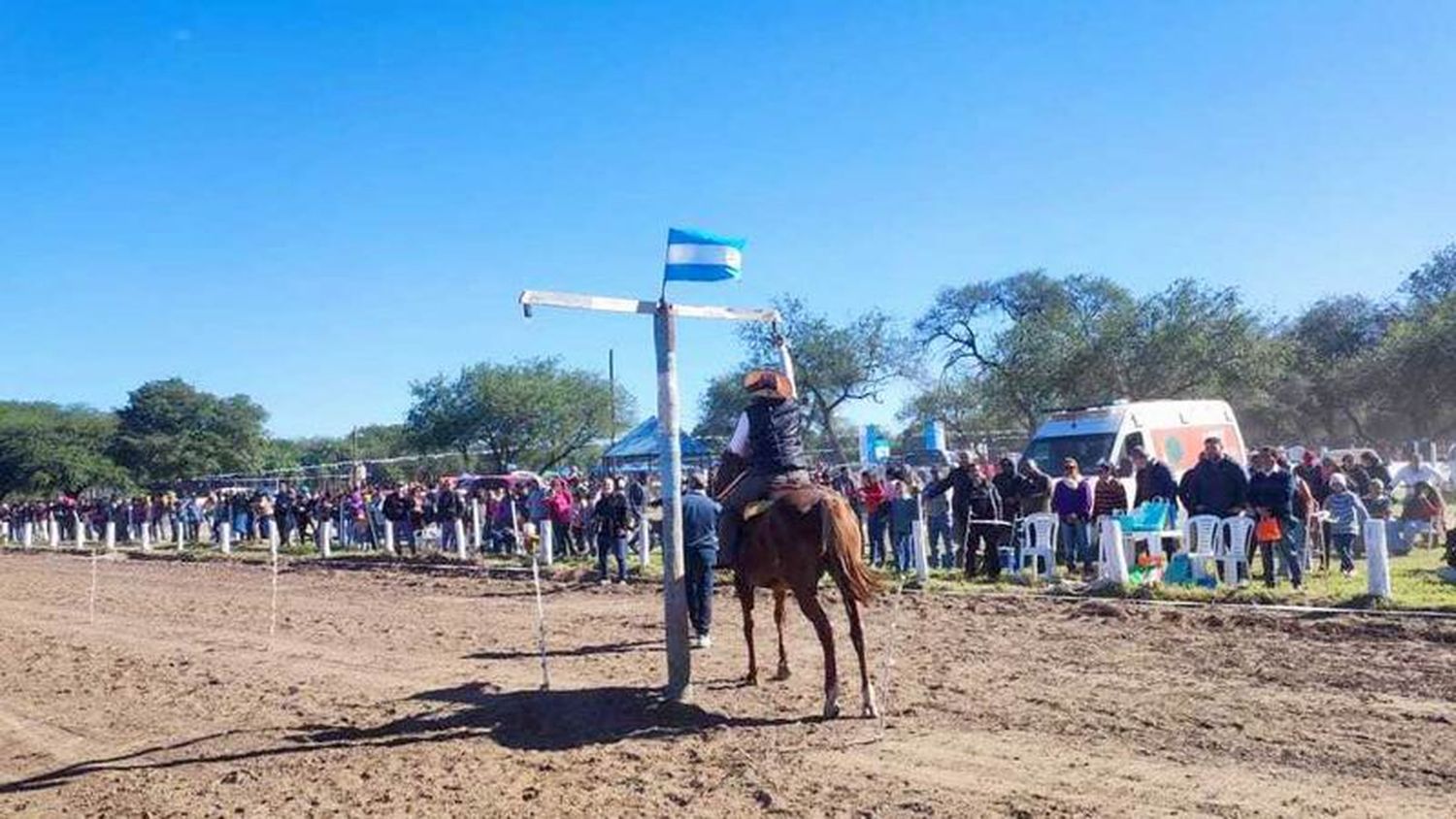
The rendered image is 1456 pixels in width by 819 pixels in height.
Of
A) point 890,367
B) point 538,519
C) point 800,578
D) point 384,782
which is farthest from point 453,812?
point 890,367

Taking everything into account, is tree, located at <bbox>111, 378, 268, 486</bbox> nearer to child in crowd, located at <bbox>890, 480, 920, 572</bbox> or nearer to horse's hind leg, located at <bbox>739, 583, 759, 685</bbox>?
child in crowd, located at <bbox>890, 480, 920, 572</bbox>

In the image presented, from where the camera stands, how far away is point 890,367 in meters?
58.5

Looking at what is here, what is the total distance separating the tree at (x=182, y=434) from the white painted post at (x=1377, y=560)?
6555cm

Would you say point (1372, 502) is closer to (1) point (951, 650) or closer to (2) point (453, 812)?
(1) point (951, 650)

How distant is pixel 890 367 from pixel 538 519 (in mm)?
34555

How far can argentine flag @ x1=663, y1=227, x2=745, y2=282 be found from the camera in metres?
9.11

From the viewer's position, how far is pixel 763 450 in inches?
360

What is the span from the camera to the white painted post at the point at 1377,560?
12.9 m

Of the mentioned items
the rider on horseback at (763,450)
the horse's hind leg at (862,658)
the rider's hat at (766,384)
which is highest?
the rider's hat at (766,384)

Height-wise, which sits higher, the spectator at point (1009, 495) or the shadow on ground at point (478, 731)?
the spectator at point (1009, 495)

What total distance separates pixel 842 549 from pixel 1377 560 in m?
7.96

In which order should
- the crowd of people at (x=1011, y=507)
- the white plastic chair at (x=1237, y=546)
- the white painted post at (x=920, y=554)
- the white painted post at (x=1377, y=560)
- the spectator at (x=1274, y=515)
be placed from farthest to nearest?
the white painted post at (x=920, y=554) → the crowd of people at (x=1011, y=507) → the white plastic chair at (x=1237, y=546) → the spectator at (x=1274, y=515) → the white painted post at (x=1377, y=560)

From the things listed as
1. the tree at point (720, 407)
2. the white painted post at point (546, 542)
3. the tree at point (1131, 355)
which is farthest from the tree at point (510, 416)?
the white painted post at point (546, 542)

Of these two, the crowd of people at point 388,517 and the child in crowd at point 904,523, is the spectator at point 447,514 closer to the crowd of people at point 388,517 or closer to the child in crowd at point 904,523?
the crowd of people at point 388,517
